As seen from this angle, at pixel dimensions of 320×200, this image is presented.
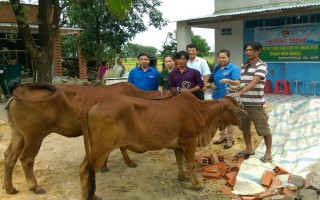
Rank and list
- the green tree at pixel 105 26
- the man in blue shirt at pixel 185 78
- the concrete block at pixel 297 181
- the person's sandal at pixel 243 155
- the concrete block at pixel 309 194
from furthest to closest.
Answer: the green tree at pixel 105 26 → the person's sandal at pixel 243 155 → the man in blue shirt at pixel 185 78 → the concrete block at pixel 297 181 → the concrete block at pixel 309 194

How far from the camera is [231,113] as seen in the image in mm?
5000

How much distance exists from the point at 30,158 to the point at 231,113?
107 inches

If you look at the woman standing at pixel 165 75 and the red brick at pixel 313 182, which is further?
the woman standing at pixel 165 75

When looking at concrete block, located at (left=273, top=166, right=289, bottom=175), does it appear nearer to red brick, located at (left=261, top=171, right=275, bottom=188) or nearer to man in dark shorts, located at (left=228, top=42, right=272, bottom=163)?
red brick, located at (left=261, top=171, right=275, bottom=188)

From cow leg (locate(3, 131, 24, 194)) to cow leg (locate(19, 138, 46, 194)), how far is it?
23 cm

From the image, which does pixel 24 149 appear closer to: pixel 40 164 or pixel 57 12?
pixel 40 164

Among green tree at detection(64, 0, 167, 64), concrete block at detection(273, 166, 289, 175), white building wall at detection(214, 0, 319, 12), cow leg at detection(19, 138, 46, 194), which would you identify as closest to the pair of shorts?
concrete block at detection(273, 166, 289, 175)

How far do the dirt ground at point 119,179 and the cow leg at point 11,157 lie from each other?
0.36 feet

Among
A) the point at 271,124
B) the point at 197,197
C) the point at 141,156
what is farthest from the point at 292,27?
the point at 197,197

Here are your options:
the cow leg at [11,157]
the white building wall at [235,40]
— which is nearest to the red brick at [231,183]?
the cow leg at [11,157]

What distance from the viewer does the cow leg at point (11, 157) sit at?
15.2ft

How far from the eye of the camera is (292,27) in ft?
40.7

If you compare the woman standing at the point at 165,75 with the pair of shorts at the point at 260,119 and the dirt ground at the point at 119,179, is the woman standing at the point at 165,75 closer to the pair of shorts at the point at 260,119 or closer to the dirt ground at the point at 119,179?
the dirt ground at the point at 119,179

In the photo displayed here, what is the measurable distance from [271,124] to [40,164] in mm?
4343
